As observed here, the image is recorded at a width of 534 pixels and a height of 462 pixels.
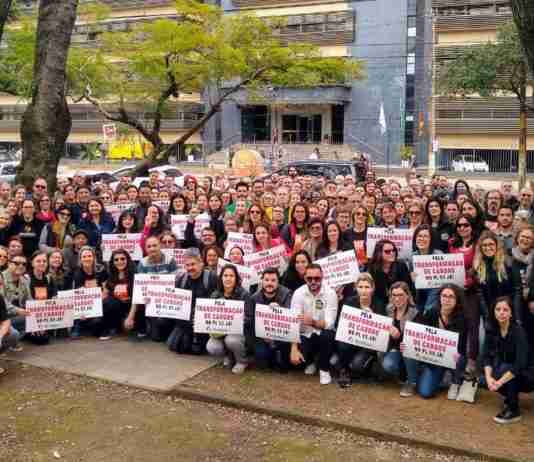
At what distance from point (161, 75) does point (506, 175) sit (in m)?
22.3

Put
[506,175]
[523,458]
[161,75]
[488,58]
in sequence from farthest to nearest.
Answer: [506,175] < [488,58] < [161,75] < [523,458]

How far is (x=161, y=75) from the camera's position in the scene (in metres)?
23.7

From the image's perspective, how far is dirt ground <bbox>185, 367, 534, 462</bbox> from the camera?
578 centimetres

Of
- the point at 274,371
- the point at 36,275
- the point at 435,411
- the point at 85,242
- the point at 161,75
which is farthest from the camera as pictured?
the point at 161,75

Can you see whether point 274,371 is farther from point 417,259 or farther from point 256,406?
point 417,259

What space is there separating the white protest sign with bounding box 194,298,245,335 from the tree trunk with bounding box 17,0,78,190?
640cm

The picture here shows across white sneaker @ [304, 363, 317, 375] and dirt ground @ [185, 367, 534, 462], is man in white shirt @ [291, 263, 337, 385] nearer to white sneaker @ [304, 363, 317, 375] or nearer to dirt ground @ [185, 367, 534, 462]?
white sneaker @ [304, 363, 317, 375]

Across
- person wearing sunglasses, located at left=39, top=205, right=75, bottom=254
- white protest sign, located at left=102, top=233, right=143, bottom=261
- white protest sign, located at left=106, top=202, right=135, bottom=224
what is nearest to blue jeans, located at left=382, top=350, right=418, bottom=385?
white protest sign, located at left=102, top=233, right=143, bottom=261

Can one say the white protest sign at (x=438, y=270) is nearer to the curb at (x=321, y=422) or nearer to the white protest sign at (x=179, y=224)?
the curb at (x=321, y=422)

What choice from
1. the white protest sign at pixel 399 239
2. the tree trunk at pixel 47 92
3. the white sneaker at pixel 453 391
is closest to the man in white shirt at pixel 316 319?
the white sneaker at pixel 453 391

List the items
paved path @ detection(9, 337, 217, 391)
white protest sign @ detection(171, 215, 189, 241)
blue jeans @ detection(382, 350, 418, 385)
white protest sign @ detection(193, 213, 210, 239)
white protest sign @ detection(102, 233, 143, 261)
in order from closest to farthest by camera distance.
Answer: blue jeans @ detection(382, 350, 418, 385) < paved path @ detection(9, 337, 217, 391) < white protest sign @ detection(102, 233, 143, 261) < white protest sign @ detection(193, 213, 210, 239) < white protest sign @ detection(171, 215, 189, 241)

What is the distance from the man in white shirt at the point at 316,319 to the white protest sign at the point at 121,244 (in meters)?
3.42

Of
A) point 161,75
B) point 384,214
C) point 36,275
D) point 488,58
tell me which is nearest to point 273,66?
point 161,75

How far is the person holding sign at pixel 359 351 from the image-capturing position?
711cm
